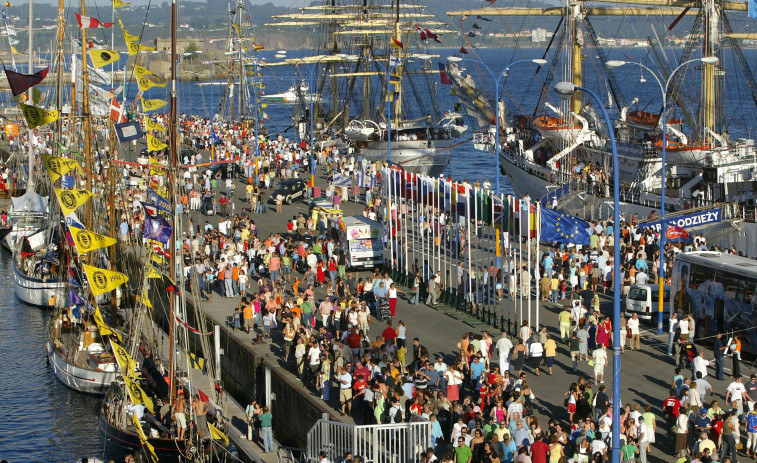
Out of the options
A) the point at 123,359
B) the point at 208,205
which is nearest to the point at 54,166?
the point at 123,359

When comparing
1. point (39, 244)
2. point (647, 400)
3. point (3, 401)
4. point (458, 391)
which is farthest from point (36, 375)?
point (647, 400)

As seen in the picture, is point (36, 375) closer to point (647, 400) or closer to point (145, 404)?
point (145, 404)

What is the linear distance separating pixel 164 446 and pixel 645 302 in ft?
42.0

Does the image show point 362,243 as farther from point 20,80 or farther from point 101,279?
point 101,279

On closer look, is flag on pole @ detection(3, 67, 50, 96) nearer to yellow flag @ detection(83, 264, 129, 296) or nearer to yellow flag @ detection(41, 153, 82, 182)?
yellow flag @ detection(41, 153, 82, 182)

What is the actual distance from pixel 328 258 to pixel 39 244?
1378cm

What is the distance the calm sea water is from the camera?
26.8 metres

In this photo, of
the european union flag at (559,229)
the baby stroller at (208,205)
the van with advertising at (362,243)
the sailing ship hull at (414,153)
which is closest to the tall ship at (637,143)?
the sailing ship hull at (414,153)

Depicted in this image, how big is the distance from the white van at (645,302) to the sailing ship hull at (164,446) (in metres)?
11.8

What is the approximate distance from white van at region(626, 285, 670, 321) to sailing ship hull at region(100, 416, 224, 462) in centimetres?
1176

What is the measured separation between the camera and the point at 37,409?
29625 mm

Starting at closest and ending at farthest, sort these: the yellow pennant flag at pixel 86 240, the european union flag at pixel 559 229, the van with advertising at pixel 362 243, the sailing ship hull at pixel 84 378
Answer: the yellow pennant flag at pixel 86 240, the european union flag at pixel 559 229, the sailing ship hull at pixel 84 378, the van with advertising at pixel 362 243

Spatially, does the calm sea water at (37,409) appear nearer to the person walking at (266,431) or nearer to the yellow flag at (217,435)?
the yellow flag at (217,435)

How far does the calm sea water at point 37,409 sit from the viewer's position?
26.8 metres
